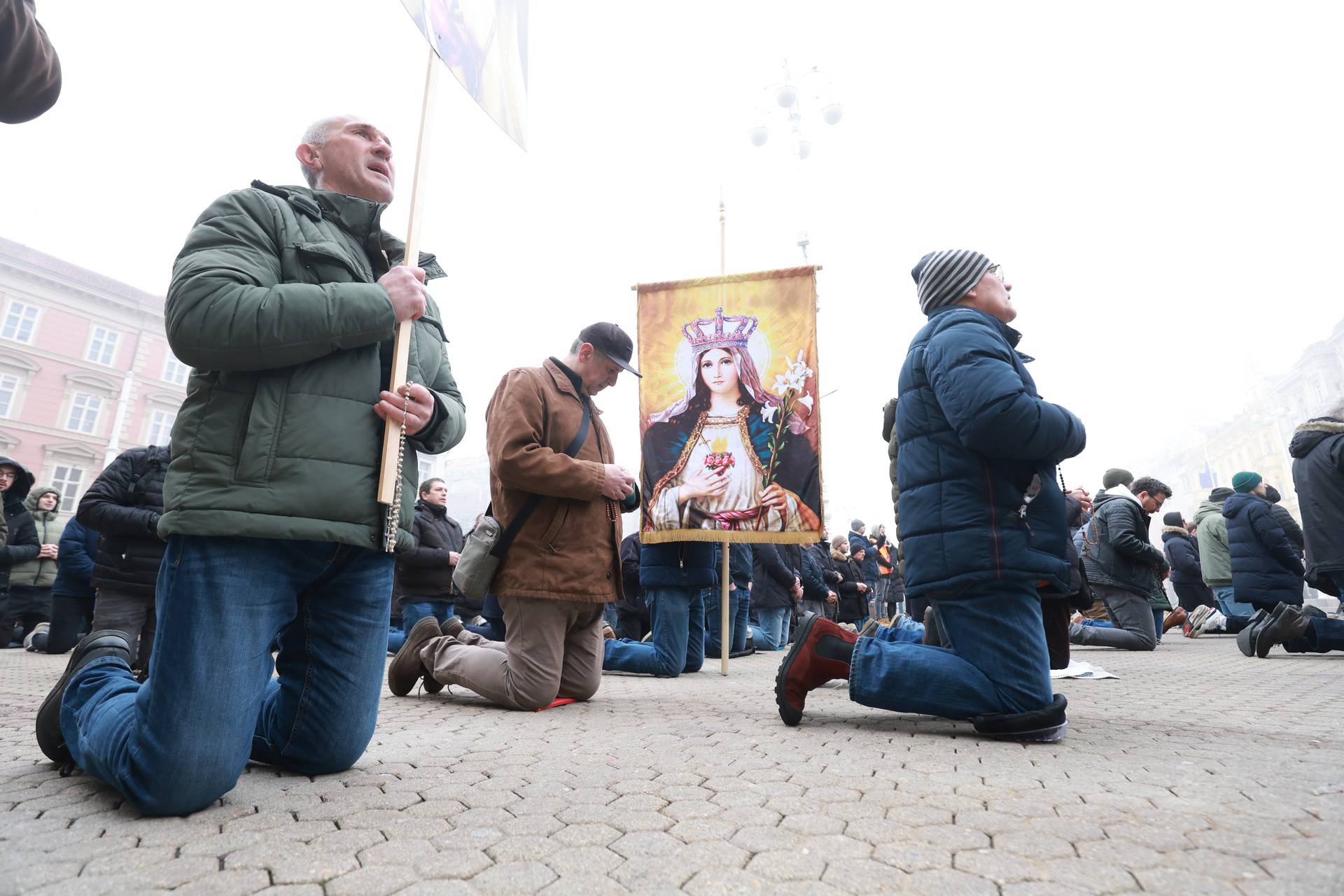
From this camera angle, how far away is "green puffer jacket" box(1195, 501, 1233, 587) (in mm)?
9453

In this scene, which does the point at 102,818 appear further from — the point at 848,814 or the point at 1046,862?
the point at 1046,862

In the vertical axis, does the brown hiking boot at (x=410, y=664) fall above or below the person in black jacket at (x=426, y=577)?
below

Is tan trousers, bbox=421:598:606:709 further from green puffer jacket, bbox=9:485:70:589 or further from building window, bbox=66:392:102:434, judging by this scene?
building window, bbox=66:392:102:434

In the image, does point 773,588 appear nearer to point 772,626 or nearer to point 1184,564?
point 772,626

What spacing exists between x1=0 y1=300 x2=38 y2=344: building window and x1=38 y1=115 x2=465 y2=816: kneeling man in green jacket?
41347 millimetres

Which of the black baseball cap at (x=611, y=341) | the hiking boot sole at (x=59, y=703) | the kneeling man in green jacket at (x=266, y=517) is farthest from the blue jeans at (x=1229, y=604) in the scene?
the hiking boot sole at (x=59, y=703)

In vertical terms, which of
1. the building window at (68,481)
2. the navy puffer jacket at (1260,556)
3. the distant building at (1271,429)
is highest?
the distant building at (1271,429)

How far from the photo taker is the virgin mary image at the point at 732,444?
5.78 m

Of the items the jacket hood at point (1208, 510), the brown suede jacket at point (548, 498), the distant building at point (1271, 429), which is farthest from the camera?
the distant building at point (1271, 429)

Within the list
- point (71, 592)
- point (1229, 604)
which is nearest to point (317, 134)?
point (71, 592)

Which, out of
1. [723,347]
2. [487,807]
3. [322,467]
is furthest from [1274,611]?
[322,467]

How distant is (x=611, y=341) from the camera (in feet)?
14.3

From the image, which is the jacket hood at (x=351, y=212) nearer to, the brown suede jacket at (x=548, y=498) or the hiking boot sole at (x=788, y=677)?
the brown suede jacket at (x=548, y=498)

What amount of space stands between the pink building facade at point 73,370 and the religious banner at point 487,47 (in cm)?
3948
